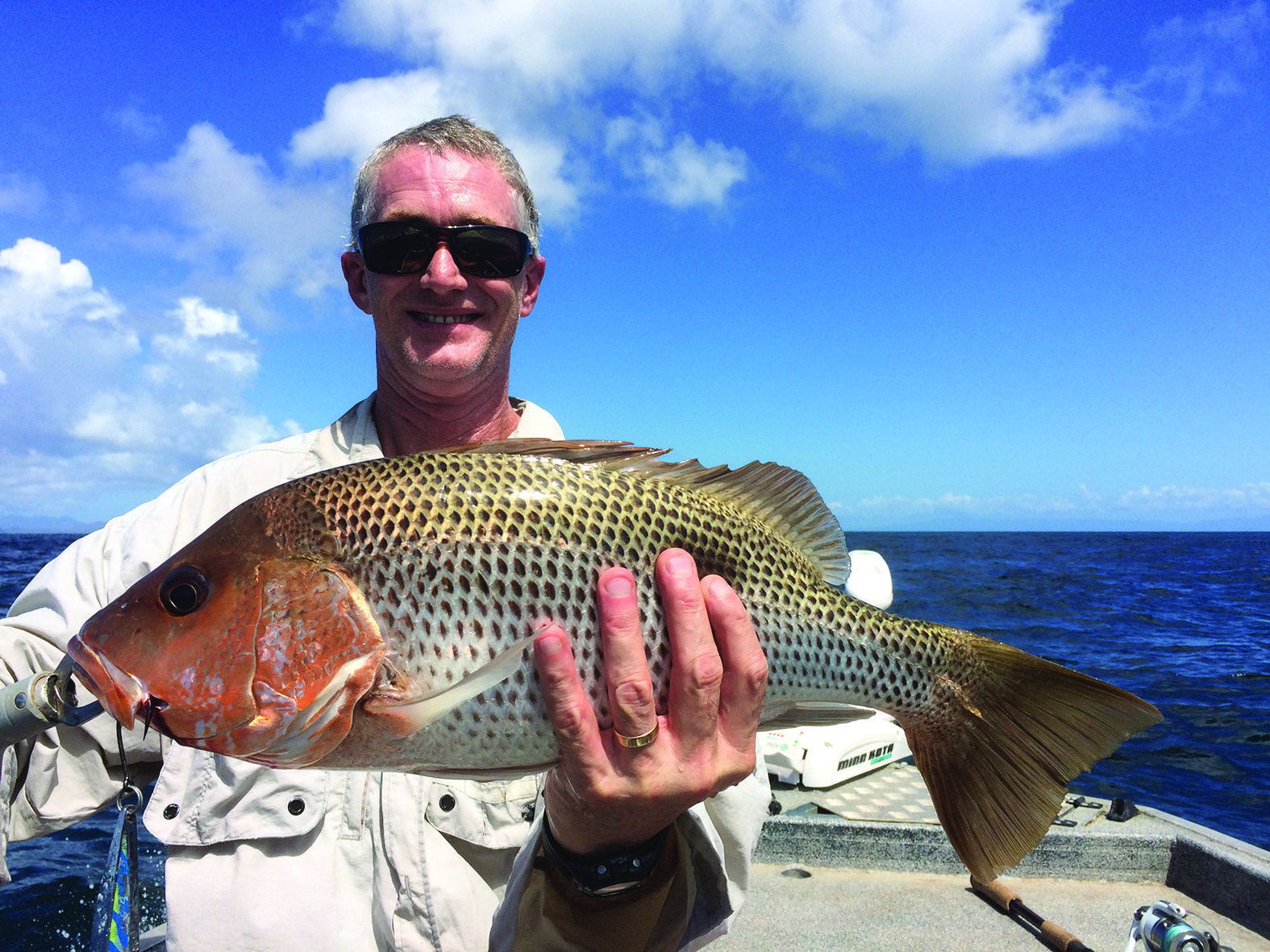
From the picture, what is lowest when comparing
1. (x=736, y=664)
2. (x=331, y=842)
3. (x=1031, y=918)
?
(x=1031, y=918)

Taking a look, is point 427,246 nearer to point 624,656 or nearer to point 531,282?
point 531,282

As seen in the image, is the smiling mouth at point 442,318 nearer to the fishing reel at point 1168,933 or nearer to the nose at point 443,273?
the nose at point 443,273

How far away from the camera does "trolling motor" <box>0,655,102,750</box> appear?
2.01 meters

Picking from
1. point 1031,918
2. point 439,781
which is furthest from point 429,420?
point 1031,918

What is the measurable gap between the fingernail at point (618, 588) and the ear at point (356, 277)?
7.06 feet

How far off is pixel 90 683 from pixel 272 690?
416 millimetres

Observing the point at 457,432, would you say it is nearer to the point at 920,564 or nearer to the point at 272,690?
the point at 272,690

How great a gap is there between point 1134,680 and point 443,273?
20.0 meters

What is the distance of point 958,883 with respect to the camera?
19.3 feet

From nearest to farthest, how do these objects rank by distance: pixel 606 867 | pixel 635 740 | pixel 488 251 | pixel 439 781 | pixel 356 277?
pixel 635 740 → pixel 606 867 → pixel 439 781 → pixel 488 251 → pixel 356 277

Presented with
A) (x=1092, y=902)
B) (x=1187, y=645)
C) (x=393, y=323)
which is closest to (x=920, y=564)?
(x=1187, y=645)

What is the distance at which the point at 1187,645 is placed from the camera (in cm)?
2317

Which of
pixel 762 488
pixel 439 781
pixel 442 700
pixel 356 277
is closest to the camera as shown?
pixel 442 700

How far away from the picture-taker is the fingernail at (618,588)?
2023 mm
